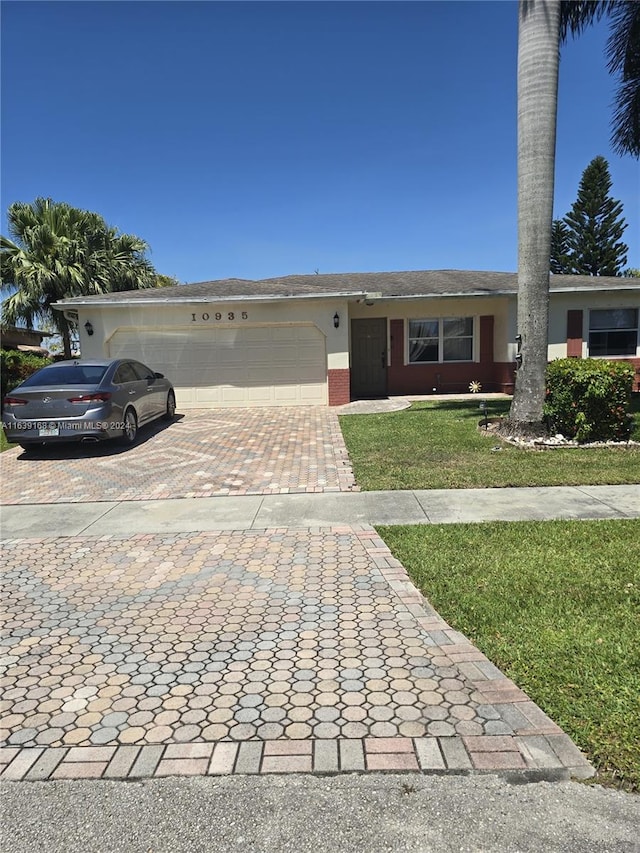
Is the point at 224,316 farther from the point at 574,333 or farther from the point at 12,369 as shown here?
the point at 574,333

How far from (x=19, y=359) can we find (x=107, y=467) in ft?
41.9

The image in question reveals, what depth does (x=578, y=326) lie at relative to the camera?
16.1 meters

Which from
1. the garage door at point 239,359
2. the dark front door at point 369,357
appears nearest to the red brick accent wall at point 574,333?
the dark front door at point 369,357

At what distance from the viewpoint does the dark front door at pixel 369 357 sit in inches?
667

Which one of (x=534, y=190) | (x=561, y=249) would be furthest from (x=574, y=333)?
(x=561, y=249)

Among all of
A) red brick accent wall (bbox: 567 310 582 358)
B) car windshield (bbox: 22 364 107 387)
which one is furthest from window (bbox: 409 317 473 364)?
car windshield (bbox: 22 364 107 387)

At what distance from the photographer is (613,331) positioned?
1628cm

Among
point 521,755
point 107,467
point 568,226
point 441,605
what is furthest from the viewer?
point 568,226

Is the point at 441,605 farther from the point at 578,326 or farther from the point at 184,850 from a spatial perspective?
the point at 578,326

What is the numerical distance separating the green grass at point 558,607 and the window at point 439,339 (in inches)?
484

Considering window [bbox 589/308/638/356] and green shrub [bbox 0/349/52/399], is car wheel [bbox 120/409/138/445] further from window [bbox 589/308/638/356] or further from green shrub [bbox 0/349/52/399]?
window [bbox 589/308/638/356]

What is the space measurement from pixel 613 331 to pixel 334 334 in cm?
858

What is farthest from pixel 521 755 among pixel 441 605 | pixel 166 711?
pixel 166 711

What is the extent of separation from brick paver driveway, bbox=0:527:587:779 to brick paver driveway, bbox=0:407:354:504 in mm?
2504
